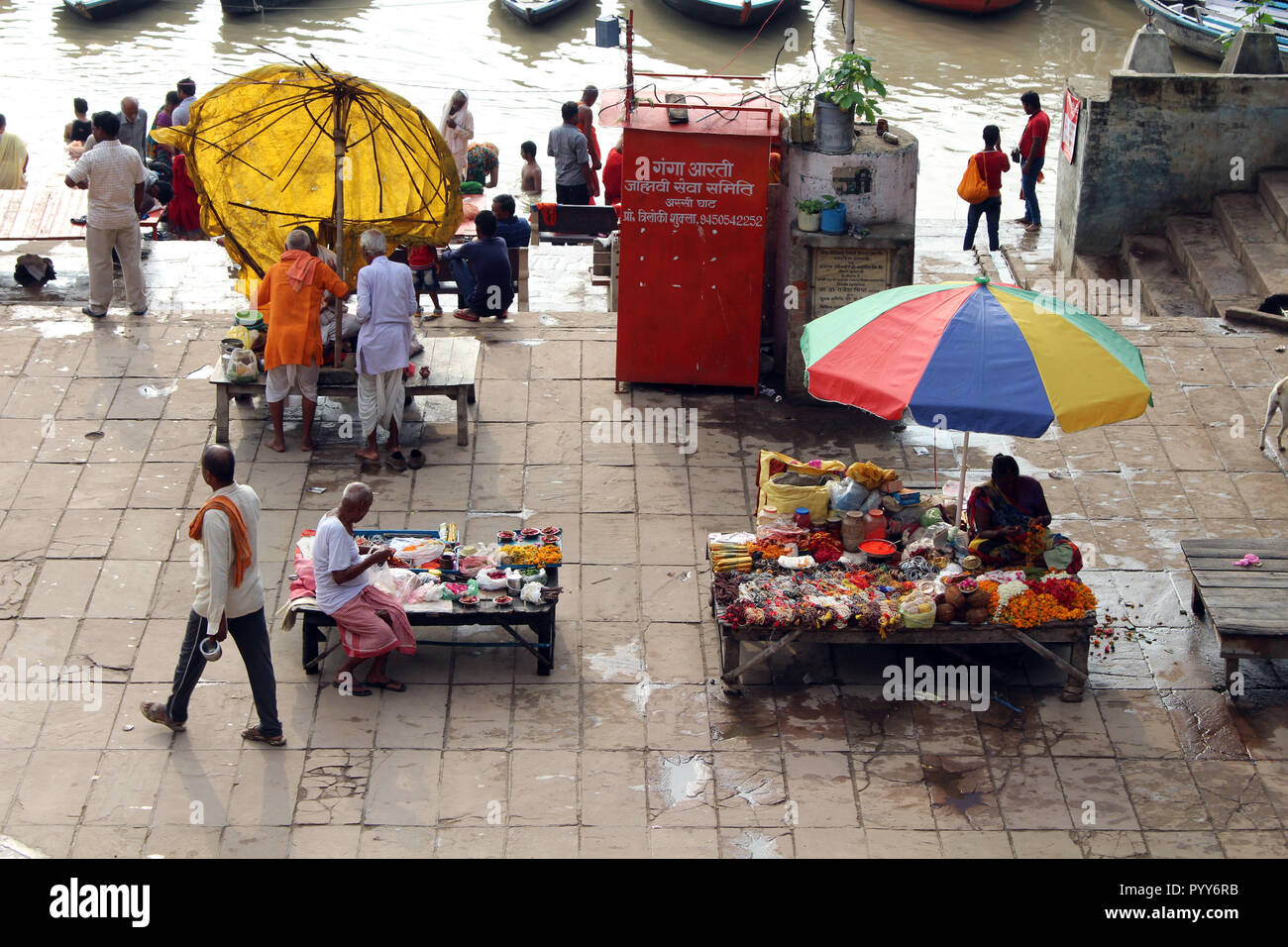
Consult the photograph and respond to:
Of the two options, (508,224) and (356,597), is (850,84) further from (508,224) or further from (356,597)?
(356,597)

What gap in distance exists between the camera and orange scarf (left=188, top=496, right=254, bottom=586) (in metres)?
6.89

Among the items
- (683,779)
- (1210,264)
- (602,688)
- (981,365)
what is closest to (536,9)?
(1210,264)

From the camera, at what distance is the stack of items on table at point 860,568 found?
767 cm

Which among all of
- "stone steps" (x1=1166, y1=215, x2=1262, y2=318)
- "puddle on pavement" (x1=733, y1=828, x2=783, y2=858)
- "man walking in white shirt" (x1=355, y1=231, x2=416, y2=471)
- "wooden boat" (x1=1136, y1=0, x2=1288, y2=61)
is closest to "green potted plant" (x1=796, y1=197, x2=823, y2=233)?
"man walking in white shirt" (x1=355, y1=231, x2=416, y2=471)

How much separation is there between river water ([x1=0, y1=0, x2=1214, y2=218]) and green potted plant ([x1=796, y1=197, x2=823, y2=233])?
11.8m

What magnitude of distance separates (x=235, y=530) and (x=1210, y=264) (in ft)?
33.6

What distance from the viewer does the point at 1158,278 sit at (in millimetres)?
14016

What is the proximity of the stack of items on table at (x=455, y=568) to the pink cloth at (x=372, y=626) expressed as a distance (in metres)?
0.13

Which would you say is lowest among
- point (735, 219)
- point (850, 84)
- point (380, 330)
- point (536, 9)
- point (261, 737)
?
point (261, 737)

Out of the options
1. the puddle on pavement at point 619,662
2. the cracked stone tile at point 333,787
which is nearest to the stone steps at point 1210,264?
the puddle on pavement at point 619,662

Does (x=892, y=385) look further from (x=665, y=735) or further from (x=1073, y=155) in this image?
(x=1073, y=155)

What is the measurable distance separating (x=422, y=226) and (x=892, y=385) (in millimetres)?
4272

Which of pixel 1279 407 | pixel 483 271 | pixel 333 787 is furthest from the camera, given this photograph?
pixel 483 271

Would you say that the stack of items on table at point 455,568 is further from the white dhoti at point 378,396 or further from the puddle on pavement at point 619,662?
the white dhoti at point 378,396
